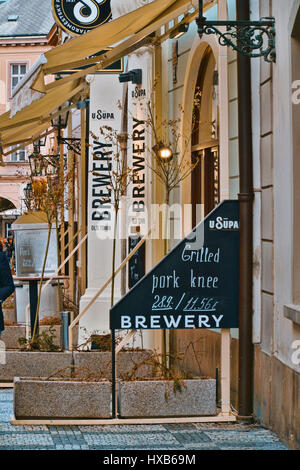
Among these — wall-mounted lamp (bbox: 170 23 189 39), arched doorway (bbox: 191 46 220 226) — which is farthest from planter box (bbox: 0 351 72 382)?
wall-mounted lamp (bbox: 170 23 189 39)

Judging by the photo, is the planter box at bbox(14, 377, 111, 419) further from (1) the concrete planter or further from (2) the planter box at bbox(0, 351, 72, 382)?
(1) the concrete planter

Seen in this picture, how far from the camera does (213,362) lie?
10430 millimetres

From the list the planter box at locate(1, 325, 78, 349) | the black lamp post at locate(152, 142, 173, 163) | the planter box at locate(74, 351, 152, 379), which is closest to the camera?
the planter box at locate(74, 351, 152, 379)

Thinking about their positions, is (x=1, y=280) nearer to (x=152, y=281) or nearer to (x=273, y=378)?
(x=152, y=281)

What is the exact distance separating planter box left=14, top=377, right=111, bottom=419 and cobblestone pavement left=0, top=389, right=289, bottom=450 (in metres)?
0.16

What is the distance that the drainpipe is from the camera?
8.60m

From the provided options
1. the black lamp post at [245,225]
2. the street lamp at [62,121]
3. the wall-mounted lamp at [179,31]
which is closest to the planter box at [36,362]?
the black lamp post at [245,225]

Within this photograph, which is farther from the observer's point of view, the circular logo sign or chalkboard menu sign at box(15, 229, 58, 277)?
chalkboard menu sign at box(15, 229, 58, 277)

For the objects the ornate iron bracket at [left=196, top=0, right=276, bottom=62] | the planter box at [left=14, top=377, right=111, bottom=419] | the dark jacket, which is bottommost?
the planter box at [left=14, top=377, right=111, bottom=419]

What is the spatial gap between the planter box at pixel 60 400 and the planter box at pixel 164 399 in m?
0.17

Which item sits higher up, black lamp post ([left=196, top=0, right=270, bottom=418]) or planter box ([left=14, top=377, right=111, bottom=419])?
black lamp post ([left=196, top=0, right=270, bottom=418])

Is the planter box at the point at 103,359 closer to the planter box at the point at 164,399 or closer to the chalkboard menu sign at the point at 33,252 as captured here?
the planter box at the point at 164,399

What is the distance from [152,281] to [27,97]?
7.21 ft

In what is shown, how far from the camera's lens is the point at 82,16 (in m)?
15.6
